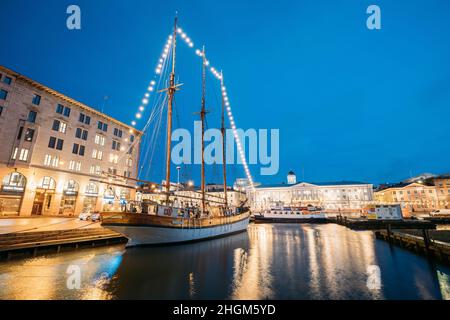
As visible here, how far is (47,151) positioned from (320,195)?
11551cm

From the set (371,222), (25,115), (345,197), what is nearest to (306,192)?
(345,197)

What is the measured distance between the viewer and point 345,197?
111 metres

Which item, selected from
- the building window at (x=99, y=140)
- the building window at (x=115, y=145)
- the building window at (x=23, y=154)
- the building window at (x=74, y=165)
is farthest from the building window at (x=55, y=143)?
the building window at (x=115, y=145)

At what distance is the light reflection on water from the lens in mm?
9547

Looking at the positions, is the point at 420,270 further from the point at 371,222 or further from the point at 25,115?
the point at 25,115

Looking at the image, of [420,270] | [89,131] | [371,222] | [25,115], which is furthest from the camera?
[371,222]

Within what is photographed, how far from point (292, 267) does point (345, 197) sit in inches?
4484

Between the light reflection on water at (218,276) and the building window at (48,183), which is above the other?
the building window at (48,183)

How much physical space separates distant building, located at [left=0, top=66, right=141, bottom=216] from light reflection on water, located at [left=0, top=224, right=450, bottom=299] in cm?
1298

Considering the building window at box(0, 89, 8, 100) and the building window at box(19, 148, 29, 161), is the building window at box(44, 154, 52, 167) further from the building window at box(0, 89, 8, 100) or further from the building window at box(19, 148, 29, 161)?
the building window at box(0, 89, 8, 100)

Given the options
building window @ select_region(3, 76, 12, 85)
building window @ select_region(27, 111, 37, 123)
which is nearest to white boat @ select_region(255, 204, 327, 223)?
building window @ select_region(27, 111, 37, 123)

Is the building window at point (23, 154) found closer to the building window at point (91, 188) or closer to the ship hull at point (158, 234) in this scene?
the building window at point (91, 188)

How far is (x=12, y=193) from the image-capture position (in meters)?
29.9

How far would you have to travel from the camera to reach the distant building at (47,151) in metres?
30.0
